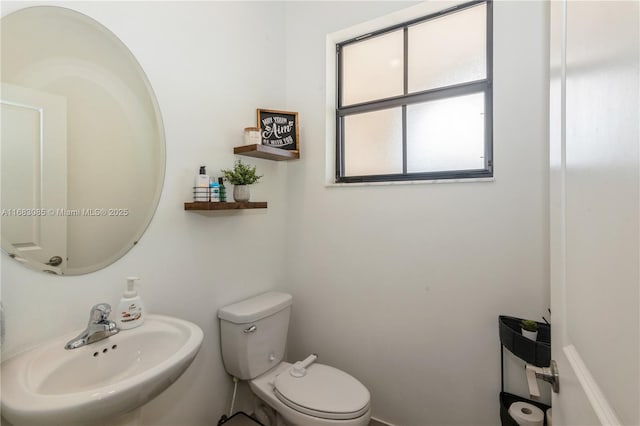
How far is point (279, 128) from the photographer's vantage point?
6.06 ft

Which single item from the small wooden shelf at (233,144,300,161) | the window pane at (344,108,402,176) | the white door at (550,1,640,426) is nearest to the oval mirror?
the small wooden shelf at (233,144,300,161)

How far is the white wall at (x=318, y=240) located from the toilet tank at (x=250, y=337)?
0.24 feet

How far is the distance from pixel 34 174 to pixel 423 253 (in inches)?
62.4

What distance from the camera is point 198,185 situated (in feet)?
4.57

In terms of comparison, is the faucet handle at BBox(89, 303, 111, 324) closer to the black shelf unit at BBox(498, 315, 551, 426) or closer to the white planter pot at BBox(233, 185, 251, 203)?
the white planter pot at BBox(233, 185, 251, 203)

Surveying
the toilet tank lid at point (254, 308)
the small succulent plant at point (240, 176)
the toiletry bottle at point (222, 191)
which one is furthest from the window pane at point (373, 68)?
the toilet tank lid at point (254, 308)

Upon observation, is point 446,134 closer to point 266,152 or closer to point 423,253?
point 423,253

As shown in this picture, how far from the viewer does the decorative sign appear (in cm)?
178

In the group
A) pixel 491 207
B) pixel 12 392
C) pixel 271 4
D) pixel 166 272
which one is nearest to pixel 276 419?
pixel 166 272

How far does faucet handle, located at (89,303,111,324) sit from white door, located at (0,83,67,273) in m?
0.18

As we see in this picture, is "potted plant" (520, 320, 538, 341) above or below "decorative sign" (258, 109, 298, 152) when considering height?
below

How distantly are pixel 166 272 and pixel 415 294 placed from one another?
3.94 ft

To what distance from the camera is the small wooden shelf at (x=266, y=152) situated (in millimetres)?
1570

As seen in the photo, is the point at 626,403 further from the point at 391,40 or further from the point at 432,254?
the point at 391,40
